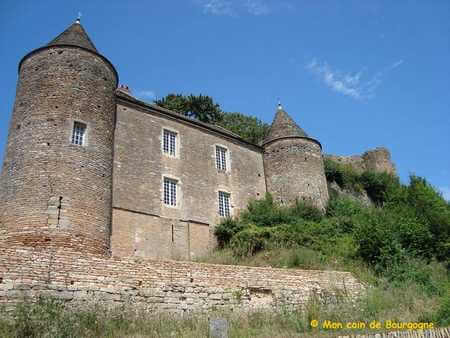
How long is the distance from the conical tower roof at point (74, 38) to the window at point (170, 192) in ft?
20.6

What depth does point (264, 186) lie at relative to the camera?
24.6m

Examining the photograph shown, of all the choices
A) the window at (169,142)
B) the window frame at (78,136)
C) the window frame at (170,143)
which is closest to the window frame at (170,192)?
the window frame at (170,143)

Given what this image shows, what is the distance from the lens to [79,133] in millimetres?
16594

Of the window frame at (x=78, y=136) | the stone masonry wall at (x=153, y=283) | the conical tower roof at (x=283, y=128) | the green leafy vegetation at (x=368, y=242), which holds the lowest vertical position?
the stone masonry wall at (x=153, y=283)

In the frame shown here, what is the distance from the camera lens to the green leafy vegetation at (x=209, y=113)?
117 feet

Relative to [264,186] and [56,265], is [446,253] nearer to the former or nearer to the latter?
[264,186]

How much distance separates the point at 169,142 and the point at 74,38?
615 centimetres

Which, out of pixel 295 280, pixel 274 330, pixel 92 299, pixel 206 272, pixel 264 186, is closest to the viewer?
pixel 274 330

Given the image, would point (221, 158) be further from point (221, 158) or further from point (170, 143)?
point (170, 143)

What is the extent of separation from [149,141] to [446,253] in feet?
42.9

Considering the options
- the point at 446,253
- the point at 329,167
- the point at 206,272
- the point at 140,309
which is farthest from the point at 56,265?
the point at 329,167

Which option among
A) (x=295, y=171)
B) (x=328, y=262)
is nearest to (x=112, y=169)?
(x=328, y=262)

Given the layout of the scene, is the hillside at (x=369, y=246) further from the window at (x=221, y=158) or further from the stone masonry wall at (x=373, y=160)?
the stone masonry wall at (x=373, y=160)

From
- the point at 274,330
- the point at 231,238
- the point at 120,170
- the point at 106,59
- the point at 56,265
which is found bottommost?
the point at 274,330
